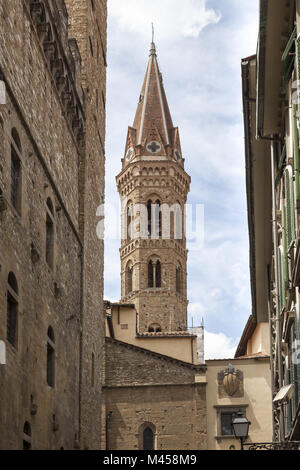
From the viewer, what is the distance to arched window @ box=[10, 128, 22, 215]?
1606 cm

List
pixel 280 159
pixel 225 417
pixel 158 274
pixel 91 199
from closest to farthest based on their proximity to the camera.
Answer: pixel 280 159 < pixel 91 199 < pixel 225 417 < pixel 158 274

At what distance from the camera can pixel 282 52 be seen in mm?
13273

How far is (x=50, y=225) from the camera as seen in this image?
19719 mm

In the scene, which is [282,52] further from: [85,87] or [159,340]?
[159,340]

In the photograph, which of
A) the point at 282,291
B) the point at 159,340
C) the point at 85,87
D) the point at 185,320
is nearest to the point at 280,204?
the point at 282,291

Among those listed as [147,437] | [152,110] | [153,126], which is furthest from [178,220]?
→ [147,437]

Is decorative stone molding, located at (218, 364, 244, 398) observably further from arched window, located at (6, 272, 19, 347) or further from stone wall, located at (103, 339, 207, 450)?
arched window, located at (6, 272, 19, 347)

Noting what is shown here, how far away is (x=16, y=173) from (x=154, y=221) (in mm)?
50137

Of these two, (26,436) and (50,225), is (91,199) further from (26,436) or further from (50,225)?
(26,436)

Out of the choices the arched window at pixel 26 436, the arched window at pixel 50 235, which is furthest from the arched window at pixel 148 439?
the arched window at pixel 26 436

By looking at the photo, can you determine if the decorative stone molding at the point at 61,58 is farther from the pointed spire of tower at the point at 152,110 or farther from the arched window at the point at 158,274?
the pointed spire of tower at the point at 152,110

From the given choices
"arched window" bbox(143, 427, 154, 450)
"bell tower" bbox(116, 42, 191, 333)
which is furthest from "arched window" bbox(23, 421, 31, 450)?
"bell tower" bbox(116, 42, 191, 333)

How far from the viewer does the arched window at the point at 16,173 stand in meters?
16.1
